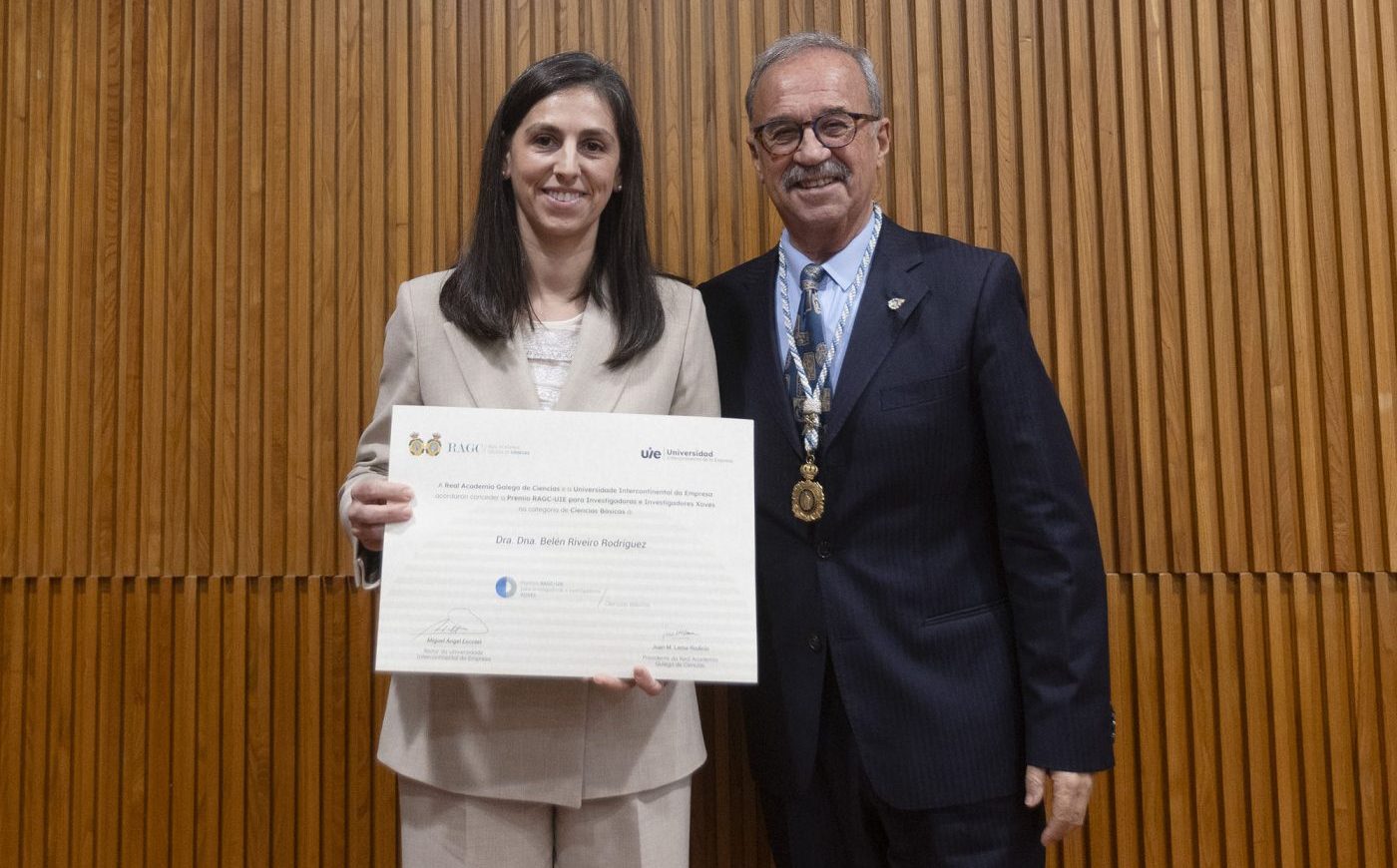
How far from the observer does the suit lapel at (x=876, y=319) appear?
1530 mm

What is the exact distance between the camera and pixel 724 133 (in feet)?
6.86

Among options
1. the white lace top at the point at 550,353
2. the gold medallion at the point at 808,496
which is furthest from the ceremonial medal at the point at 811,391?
the white lace top at the point at 550,353

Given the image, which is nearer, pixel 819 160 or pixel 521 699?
pixel 521 699

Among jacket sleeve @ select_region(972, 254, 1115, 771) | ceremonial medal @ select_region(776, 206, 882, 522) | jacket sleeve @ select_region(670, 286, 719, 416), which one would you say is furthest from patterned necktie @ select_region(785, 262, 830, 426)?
jacket sleeve @ select_region(972, 254, 1115, 771)

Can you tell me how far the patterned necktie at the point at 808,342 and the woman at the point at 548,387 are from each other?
14 centimetres

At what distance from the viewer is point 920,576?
1.51 metres

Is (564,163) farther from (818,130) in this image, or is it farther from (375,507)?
(375,507)

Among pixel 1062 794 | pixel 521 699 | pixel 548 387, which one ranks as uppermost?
pixel 548 387

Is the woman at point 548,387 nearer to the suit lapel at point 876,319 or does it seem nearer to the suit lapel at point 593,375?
the suit lapel at point 593,375

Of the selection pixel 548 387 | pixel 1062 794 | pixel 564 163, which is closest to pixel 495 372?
pixel 548 387

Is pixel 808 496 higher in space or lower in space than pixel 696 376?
lower

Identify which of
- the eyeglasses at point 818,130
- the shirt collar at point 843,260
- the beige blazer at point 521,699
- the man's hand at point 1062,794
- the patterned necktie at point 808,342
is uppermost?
the eyeglasses at point 818,130
